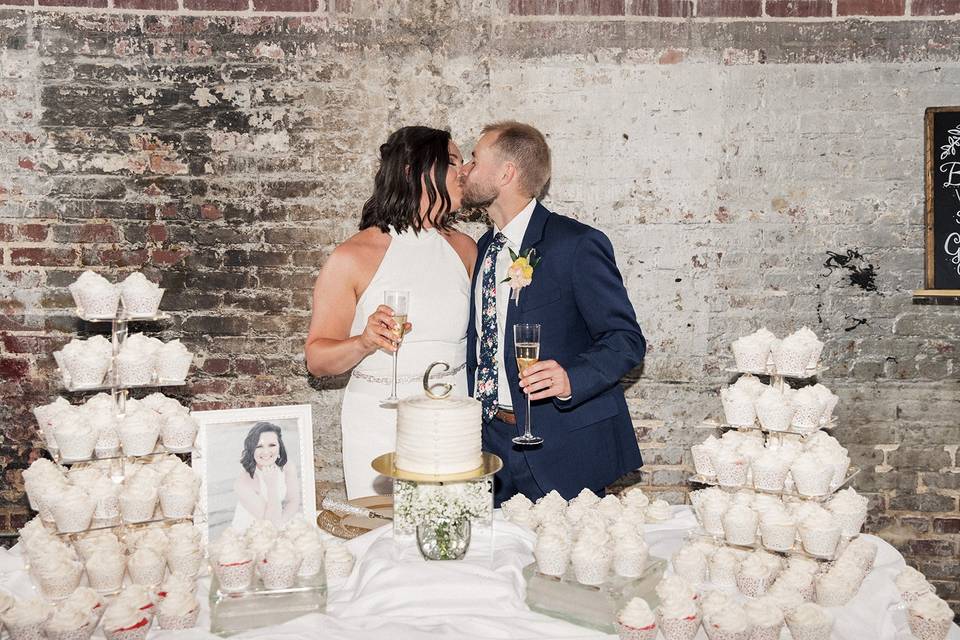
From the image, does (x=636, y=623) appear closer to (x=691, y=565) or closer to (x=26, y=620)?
(x=691, y=565)

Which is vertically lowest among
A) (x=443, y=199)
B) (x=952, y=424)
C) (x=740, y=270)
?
(x=952, y=424)

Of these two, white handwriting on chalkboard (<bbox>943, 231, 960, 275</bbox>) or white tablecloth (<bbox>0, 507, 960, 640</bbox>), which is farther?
white handwriting on chalkboard (<bbox>943, 231, 960, 275</bbox>)

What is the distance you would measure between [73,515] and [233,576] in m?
0.43

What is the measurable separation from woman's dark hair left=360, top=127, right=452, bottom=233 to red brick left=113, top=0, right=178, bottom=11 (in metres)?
1.46

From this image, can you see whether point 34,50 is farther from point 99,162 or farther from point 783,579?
point 783,579

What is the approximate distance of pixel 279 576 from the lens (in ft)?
5.89

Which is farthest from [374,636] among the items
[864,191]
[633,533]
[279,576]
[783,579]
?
[864,191]

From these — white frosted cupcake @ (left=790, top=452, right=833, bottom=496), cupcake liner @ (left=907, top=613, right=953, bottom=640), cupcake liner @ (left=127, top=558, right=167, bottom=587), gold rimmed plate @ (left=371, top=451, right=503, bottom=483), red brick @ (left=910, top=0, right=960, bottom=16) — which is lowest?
cupcake liner @ (left=907, top=613, right=953, bottom=640)

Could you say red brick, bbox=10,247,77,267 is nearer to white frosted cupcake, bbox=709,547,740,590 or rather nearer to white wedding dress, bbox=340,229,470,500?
white wedding dress, bbox=340,229,470,500

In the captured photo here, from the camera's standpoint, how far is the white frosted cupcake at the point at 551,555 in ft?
5.97

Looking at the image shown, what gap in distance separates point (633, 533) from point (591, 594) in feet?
0.64

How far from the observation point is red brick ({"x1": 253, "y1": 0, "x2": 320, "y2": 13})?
151 inches

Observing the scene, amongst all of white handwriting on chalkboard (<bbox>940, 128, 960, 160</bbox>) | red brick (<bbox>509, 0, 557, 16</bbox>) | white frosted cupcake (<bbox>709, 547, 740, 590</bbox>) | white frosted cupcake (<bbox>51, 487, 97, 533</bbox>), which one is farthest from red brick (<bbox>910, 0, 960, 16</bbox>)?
white frosted cupcake (<bbox>51, 487, 97, 533</bbox>)

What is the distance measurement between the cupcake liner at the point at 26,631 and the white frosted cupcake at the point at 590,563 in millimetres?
1097
